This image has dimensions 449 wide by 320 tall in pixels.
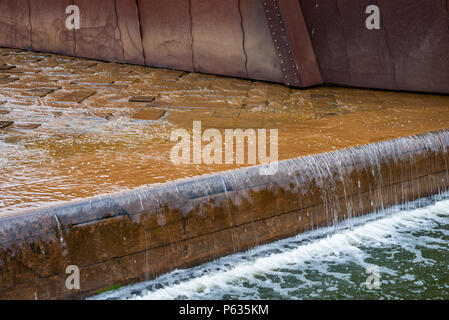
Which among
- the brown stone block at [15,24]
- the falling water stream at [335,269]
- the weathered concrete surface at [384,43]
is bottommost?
the falling water stream at [335,269]

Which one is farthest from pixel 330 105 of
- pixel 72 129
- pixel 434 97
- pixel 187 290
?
pixel 187 290

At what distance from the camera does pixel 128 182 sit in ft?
9.24

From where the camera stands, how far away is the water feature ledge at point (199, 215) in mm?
2412

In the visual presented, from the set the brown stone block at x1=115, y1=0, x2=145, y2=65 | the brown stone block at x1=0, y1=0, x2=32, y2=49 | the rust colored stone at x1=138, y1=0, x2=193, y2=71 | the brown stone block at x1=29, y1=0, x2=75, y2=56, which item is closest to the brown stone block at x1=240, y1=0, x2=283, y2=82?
the rust colored stone at x1=138, y1=0, x2=193, y2=71

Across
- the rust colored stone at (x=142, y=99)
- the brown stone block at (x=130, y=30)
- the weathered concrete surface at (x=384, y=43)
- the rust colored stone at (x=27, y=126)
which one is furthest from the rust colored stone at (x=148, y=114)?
the brown stone block at (x=130, y=30)

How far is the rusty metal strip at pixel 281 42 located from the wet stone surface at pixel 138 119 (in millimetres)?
149

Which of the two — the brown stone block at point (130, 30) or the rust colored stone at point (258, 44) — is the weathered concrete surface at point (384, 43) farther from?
the brown stone block at point (130, 30)

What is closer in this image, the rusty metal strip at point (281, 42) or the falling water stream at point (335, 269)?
the falling water stream at point (335, 269)

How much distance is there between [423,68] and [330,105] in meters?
1.21

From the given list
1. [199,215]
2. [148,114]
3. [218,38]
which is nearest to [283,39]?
[218,38]

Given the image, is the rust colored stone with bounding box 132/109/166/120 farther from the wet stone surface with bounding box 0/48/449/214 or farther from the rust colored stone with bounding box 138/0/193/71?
the rust colored stone with bounding box 138/0/193/71

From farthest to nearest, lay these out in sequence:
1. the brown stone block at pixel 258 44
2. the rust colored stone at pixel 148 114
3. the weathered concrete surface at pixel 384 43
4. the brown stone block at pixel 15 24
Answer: the brown stone block at pixel 15 24 < the brown stone block at pixel 258 44 < the weathered concrete surface at pixel 384 43 < the rust colored stone at pixel 148 114

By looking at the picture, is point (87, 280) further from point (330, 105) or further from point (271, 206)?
point (330, 105)

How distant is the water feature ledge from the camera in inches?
95.0
